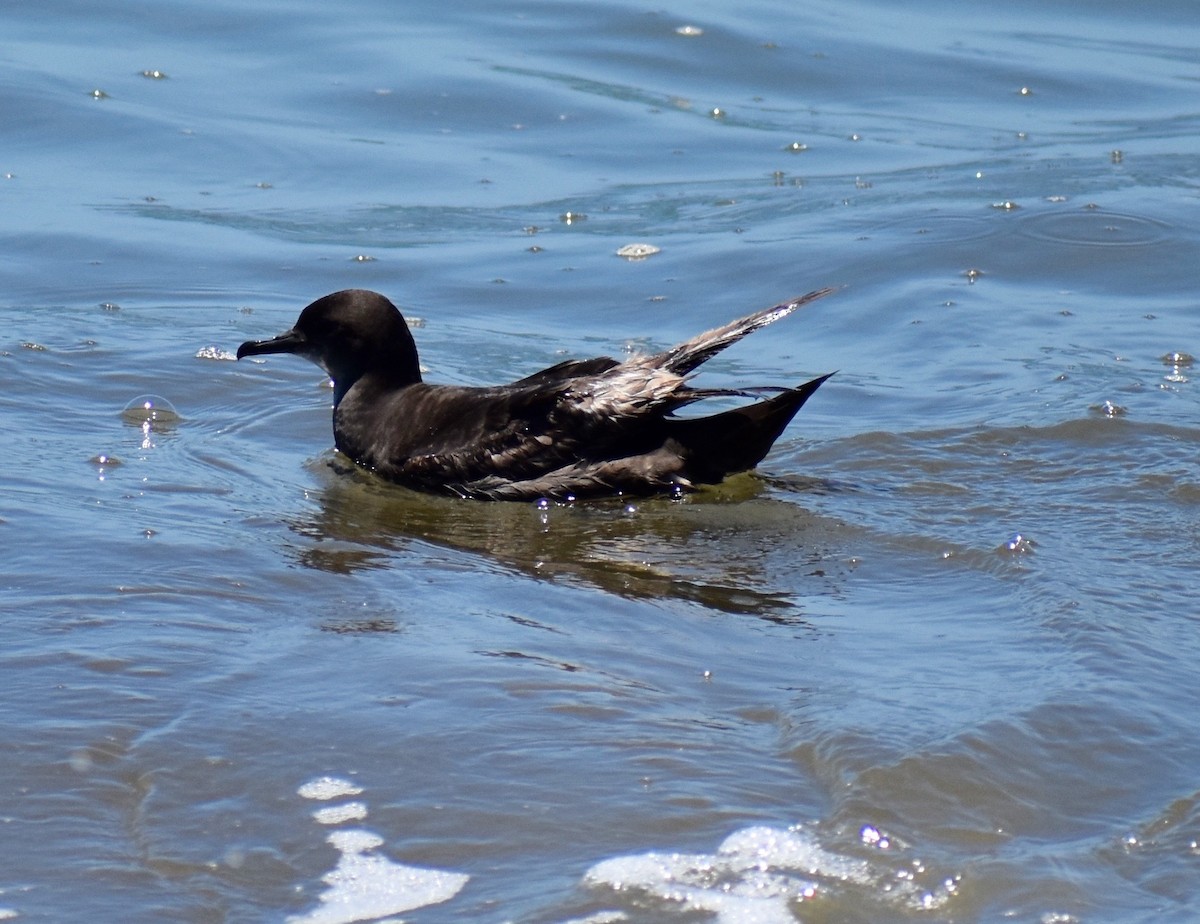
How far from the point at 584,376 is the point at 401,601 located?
196 cm

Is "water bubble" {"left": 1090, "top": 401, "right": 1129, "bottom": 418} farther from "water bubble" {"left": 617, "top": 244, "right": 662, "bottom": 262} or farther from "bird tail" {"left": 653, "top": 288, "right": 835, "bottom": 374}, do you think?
"water bubble" {"left": 617, "top": 244, "right": 662, "bottom": 262}

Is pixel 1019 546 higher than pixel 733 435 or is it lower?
lower

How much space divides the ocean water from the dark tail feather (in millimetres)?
143

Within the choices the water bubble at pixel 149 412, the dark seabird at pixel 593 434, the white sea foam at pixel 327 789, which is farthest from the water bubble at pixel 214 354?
the white sea foam at pixel 327 789

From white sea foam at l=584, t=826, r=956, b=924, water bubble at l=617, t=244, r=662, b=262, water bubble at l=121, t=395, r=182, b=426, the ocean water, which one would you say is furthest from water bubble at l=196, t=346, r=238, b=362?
white sea foam at l=584, t=826, r=956, b=924

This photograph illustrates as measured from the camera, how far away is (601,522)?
682 centimetres

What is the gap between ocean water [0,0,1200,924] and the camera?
3.79 meters

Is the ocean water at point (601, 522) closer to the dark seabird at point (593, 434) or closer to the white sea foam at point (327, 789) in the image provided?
the white sea foam at point (327, 789)

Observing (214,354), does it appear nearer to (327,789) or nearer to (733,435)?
(733,435)

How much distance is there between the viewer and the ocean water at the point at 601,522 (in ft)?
12.4

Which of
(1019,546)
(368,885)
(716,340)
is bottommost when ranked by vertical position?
(368,885)

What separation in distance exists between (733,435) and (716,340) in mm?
430

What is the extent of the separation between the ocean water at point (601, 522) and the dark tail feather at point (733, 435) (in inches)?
5.6

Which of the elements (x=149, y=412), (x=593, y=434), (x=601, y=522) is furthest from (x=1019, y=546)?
(x=149, y=412)
